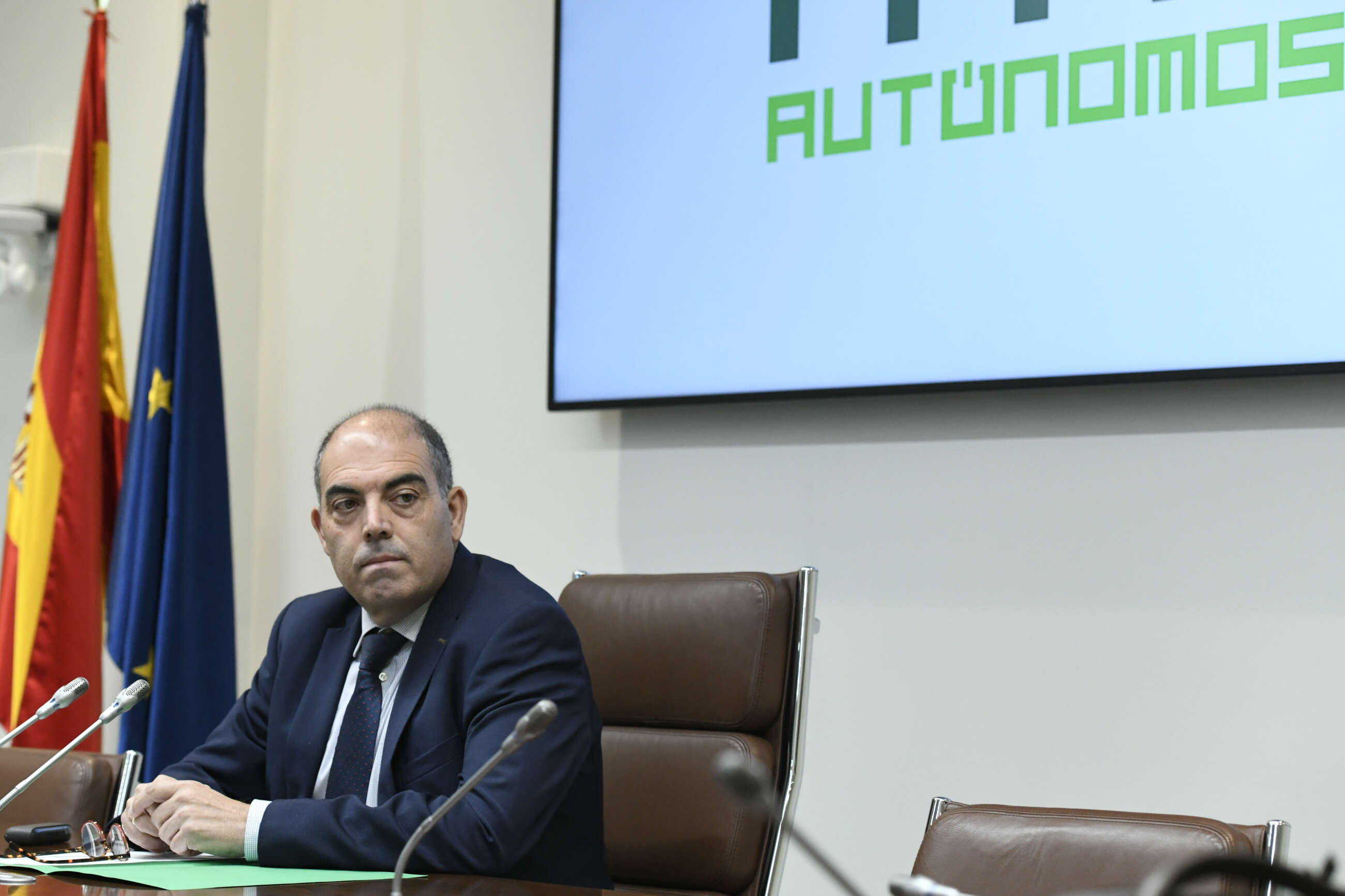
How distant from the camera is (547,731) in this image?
1.92m

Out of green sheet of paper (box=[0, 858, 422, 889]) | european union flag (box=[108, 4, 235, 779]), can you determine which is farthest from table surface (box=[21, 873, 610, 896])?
european union flag (box=[108, 4, 235, 779])

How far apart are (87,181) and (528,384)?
1.23 m

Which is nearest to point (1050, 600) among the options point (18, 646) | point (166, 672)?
point (166, 672)

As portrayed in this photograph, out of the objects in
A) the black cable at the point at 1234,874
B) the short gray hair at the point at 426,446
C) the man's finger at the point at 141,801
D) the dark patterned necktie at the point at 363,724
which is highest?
the short gray hair at the point at 426,446

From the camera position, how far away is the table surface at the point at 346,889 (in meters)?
1.50

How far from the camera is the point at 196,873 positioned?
1.67 metres

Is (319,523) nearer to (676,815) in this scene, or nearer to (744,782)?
(676,815)

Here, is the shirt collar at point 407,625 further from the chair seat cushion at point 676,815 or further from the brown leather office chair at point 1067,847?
the brown leather office chair at point 1067,847

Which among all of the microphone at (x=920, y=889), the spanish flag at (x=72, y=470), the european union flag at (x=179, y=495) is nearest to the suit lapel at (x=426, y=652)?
the microphone at (x=920, y=889)

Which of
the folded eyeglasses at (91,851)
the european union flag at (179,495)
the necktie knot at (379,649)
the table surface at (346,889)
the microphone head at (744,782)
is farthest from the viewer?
the european union flag at (179,495)

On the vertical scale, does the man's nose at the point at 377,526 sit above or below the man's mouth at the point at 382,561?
above

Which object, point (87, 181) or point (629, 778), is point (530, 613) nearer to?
point (629, 778)

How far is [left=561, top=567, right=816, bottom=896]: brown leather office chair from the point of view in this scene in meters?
2.27

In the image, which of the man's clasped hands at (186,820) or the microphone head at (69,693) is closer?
the man's clasped hands at (186,820)
